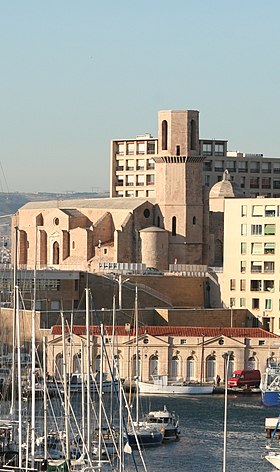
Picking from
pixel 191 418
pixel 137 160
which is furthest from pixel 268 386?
pixel 137 160

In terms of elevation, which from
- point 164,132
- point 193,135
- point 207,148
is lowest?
point 193,135

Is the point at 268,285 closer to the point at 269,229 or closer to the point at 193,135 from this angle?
the point at 269,229

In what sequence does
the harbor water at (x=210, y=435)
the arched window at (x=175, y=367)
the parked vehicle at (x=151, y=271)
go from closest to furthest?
1. the harbor water at (x=210, y=435)
2. the arched window at (x=175, y=367)
3. the parked vehicle at (x=151, y=271)

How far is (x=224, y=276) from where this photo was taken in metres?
98.4

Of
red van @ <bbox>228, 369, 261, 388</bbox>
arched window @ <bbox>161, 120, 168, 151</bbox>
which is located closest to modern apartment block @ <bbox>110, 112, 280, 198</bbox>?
arched window @ <bbox>161, 120, 168, 151</bbox>

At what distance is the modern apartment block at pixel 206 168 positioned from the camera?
143375 millimetres

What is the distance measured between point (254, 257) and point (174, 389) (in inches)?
706

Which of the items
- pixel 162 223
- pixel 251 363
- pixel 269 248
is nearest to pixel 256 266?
pixel 269 248

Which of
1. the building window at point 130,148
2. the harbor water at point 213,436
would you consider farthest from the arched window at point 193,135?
the building window at point 130,148

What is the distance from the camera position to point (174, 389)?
7938cm

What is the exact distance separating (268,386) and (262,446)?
12415 mm

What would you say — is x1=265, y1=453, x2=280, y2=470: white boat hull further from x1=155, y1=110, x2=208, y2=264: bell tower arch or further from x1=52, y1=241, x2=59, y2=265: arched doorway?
x1=52, y1=241, x2=59, y2=265: arched doorway

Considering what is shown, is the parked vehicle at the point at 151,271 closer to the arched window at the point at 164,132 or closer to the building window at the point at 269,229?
the arched window at the point at 164,132

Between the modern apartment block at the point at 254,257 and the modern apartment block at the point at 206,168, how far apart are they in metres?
42.1
